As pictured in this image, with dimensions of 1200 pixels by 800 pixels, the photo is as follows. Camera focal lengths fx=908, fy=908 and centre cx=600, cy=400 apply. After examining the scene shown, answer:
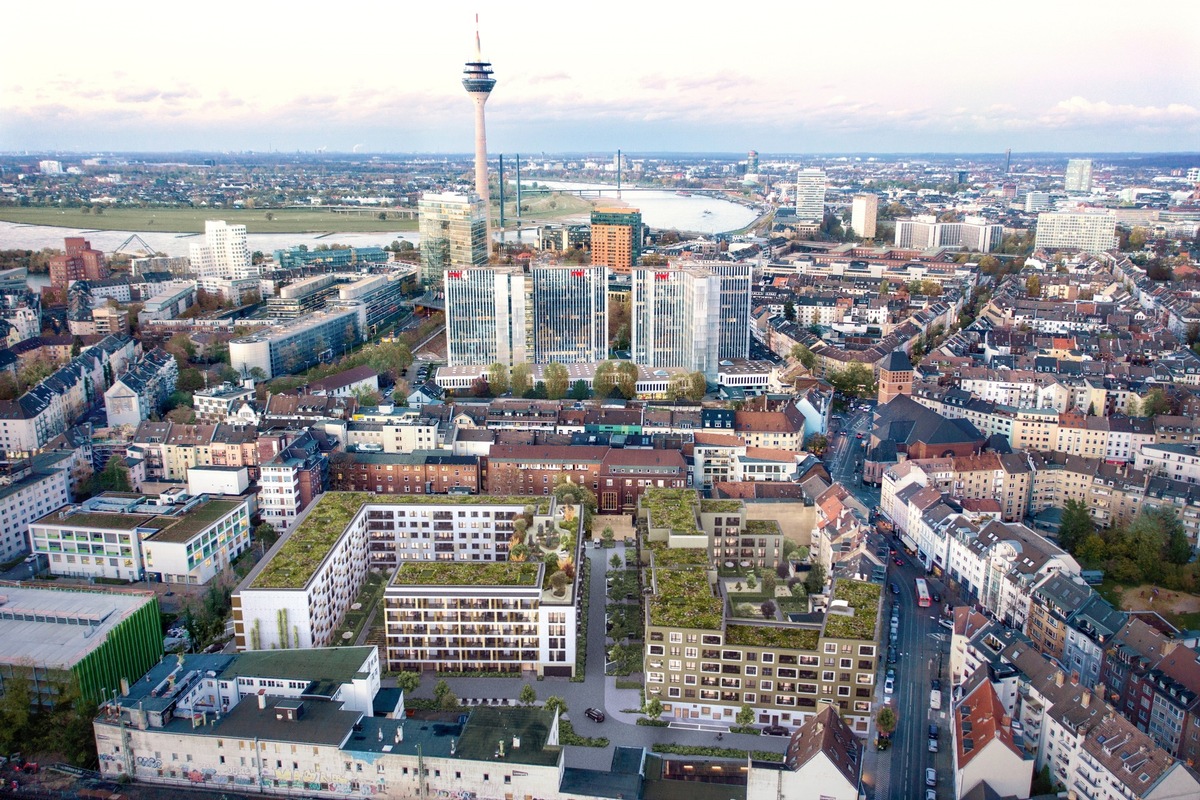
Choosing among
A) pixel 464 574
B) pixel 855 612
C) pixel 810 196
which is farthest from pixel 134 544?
pixel 810 196

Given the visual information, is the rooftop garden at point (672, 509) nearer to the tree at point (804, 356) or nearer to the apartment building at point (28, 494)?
the apartment building at point (28, 494)

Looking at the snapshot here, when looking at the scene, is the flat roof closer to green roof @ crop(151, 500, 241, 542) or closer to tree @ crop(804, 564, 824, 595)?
green roof @ crop(151, 500, 241, 542)

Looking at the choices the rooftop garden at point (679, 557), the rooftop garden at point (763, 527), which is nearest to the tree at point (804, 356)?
the rooftop garden at point (763, 527)

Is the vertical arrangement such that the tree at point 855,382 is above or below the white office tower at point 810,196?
below

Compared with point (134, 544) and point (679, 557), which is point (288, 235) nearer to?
point (134, 544)

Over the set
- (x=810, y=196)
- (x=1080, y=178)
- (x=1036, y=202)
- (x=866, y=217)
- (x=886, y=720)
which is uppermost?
(x=1080, y=178)

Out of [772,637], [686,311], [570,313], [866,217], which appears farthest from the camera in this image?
[866,217]

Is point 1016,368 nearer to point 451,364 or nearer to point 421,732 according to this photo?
point 451,364

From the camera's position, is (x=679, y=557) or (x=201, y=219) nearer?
(x=679, y=557)
